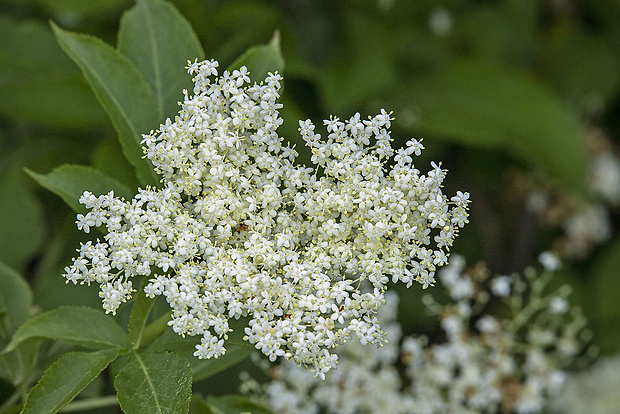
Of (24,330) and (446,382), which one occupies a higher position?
(446,382)

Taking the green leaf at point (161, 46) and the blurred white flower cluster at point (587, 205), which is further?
the blurred white flower cluster at point (587, 205)

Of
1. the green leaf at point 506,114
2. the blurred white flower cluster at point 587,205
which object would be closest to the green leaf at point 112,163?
the green leaf at point 506,114

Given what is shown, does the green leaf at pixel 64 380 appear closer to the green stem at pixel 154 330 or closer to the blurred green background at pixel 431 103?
the green stem at pixel 154 330

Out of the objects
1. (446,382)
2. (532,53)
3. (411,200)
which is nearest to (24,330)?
(411,200)

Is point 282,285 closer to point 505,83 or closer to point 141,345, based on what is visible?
point 141,345

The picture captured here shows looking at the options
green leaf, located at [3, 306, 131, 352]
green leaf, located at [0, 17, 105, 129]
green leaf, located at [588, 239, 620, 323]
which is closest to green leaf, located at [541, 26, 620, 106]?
green leaf, located at [588, 239, 620, 323]

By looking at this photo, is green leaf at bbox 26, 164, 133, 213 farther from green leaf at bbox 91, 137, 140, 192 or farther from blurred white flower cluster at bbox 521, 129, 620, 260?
blurred white flower cluster at bbox 521, 129, 620, 260
